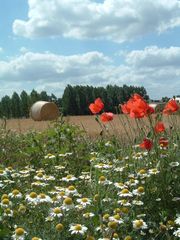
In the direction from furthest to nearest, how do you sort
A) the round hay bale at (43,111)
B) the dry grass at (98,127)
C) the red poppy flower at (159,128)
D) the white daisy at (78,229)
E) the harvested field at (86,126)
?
the round hay bale at (43,111) → the harvested field at (86,126) → the dry grass at (98,127) → the red poppy flower at (159,128) → the white daisy at (78,229)

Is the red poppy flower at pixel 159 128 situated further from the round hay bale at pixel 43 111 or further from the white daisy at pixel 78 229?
the round hay bale at pixel 43 111

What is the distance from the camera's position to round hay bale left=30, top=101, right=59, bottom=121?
76.4 feet

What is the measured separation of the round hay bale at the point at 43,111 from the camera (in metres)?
23.3

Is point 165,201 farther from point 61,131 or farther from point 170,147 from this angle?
point 61,131

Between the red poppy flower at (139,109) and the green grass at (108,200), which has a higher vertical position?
the red poppy flower at (139,109)

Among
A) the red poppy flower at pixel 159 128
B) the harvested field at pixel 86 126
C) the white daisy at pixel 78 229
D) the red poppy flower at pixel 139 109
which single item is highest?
the red poppy flower at pixel 139 109

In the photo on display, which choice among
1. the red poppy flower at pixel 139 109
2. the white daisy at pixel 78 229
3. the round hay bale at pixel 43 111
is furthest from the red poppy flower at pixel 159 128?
the round hay bale at pixel 43 111

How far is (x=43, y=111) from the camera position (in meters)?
23.3

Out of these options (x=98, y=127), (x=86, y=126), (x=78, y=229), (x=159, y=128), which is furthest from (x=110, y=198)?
(x=86, y=126)

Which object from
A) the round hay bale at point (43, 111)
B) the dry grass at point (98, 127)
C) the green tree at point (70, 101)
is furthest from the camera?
the green tree at point (70, 101)

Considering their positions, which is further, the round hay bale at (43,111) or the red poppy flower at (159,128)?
the round hay bale at (43,111)

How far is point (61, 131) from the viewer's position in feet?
22.1

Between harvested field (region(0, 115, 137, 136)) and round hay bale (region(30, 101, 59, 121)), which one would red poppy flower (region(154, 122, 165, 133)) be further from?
round hay bale (region(30, 101, 59, 121))

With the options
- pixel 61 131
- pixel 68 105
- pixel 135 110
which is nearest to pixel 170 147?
pixel 135 110
